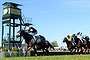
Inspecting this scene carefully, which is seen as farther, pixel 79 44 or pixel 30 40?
pixel 79 44

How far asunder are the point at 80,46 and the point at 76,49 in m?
0.94

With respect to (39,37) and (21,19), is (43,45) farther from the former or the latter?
(21,19)

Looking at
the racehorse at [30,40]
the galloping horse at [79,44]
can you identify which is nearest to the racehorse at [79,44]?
the galloping horse at [79,44]

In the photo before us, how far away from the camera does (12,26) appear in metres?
56.5

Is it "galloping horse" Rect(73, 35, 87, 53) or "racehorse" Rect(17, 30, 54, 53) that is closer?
"racehorse" Rect(17, 30, 54, 53)

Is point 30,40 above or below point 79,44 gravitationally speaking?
above

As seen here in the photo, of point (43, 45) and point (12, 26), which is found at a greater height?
point (12, 26)

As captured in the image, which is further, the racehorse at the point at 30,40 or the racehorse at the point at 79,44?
the racehorse at the point at 79,44

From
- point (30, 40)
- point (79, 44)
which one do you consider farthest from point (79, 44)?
point (30, 40)

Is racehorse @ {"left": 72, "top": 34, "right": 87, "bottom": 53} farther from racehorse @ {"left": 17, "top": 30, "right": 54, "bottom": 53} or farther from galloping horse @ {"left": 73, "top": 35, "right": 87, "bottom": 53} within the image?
racehorse @ {"left": 17, "top": 30, "right": 54, "bottom": 53}

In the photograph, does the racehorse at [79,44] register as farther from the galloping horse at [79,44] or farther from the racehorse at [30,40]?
the racehorse at [30,40]

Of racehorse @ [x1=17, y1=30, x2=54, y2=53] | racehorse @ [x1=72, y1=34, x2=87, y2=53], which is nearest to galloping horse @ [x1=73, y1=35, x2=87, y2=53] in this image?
racehorse @ [x1=72, y1=34, x2=87, y2=53]

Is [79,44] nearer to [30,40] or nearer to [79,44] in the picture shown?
[79,44]

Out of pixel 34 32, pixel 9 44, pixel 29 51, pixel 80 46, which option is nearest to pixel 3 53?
pixel 29 51
